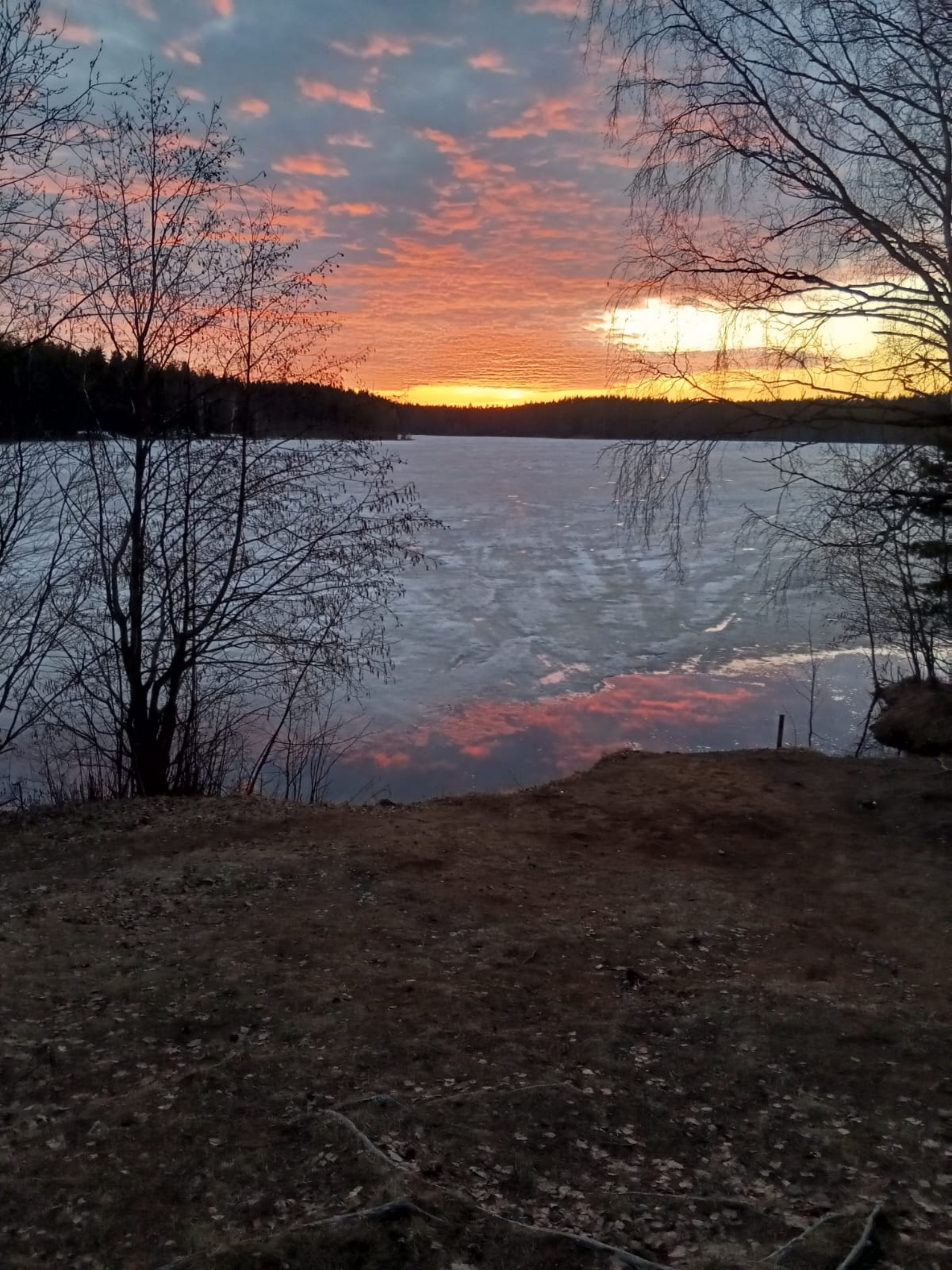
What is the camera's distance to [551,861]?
7332mm

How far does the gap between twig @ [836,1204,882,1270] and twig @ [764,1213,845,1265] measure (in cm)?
10

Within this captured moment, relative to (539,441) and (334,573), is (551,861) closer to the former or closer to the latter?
(334,573)

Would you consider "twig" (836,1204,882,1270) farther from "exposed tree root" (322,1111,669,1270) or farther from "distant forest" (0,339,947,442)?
"distant forest" (0,339,947,442)

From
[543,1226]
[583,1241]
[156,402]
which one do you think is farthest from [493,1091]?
[156,402]

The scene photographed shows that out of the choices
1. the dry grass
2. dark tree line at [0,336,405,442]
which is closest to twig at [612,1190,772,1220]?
dark tree line at [0,336,405,442]

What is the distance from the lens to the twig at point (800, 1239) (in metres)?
2.60

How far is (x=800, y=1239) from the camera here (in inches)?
106

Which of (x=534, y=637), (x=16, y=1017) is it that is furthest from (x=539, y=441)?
(x=16, y=1017)

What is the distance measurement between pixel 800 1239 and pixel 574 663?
1528 cm

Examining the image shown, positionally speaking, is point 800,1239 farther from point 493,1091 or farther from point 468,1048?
point 468,1048

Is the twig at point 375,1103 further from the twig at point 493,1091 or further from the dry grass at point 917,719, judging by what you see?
the dry grass at point 917,719

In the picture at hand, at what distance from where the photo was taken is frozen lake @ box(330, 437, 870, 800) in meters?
14.1

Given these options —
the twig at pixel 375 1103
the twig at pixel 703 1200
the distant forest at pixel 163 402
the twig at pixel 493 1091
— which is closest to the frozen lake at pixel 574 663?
the distant forest at pixel 163 402

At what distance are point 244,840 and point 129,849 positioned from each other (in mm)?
940
